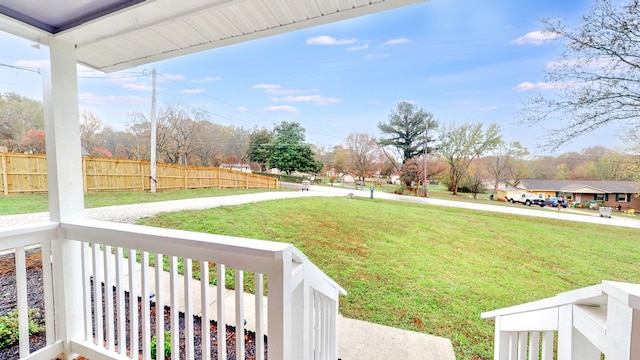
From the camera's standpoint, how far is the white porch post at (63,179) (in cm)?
145

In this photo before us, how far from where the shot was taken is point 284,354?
96 centimetres

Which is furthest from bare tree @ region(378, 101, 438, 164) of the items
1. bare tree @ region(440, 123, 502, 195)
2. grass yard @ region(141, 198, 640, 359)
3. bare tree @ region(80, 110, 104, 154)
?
bare tree @ region(80, 110, 104, 154)

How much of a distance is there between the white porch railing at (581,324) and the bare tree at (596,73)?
0.95 metres

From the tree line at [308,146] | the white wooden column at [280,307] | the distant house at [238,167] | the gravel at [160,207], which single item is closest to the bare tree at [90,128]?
the tree line at [308,146]

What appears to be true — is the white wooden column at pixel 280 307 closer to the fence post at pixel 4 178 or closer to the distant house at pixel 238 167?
the distant house at pixel 238 167

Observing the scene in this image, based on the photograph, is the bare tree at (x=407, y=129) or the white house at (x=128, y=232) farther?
the bare tree at (x=407, y=129)

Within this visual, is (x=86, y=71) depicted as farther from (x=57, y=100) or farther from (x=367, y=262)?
(x=367, y=262)

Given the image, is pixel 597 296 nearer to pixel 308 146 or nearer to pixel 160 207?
pixel 308 146

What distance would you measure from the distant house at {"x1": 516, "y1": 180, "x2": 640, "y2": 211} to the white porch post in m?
2.73

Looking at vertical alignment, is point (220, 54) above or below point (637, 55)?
above

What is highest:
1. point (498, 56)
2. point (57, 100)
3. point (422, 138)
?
point (498, 56)

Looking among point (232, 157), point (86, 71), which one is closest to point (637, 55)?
point (232, 157)

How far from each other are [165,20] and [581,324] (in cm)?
210

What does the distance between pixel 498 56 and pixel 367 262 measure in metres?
1.58
